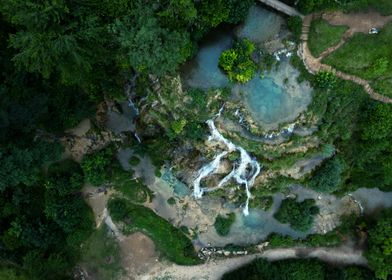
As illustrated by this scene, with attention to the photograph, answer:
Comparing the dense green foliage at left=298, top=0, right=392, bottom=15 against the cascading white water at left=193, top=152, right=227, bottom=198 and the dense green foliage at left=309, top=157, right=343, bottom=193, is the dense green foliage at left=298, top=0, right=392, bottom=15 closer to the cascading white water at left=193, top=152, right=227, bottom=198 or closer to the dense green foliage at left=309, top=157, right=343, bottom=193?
the dense green foliage at left=309, top=157, right=343, bottom=193

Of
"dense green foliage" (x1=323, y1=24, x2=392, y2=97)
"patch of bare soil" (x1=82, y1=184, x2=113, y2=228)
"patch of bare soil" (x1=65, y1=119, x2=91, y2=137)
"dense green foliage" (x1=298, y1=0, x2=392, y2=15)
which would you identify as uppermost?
"dense green foliage" (x1=298, y1=0, x2=392, y2=15)

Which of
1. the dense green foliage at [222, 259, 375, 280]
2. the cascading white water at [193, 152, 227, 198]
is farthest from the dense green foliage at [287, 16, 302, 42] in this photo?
the dense green foliage at [222, 259, 375, 280]

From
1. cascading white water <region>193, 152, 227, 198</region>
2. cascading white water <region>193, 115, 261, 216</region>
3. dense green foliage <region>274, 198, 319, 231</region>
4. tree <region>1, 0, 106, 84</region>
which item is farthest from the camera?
dense green foliage <region>274, 198, 319, 231</region>

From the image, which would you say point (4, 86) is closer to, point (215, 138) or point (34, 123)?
point (34, 123)

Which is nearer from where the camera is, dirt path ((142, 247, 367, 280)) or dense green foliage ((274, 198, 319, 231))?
dense green foliage ((274, 198, 319, 231))

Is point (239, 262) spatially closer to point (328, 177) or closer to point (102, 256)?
point (328, 177)

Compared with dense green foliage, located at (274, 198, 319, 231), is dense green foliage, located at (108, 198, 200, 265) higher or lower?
lower

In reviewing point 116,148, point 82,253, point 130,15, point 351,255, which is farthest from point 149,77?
point 351,255
